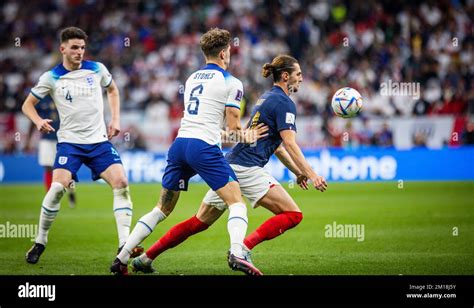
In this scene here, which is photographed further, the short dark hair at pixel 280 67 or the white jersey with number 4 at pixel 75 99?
the white jersey with number 4 at pixel 75 99

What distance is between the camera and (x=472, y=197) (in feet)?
54.3

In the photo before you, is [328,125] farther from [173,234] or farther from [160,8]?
[173,234]

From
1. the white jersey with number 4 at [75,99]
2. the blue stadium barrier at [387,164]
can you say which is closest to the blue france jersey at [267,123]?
the white jersey with number 4 at [75,99]

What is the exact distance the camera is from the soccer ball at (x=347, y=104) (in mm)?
9820

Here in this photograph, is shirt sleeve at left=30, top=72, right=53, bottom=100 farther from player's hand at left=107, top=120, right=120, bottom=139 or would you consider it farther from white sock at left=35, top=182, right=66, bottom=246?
white sock at left=35, top=182, right=66, bottom=246

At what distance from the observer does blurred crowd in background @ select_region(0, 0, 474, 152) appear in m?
23.7

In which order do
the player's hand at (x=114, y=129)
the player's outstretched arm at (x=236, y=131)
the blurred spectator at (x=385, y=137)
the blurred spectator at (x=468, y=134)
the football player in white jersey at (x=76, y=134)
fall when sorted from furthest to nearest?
the blurred spectator at (x=385, y=137) < the blurred spectator at (x=468, y=134) < the player's hand at (x=114, y=129) < the football player in white jersey at (x=76, y=134) < the player's outstretched arm at (x=236, y=131)

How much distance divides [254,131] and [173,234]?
1.39 meters

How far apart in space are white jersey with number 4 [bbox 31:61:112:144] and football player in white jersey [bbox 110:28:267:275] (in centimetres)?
175

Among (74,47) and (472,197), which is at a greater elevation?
(74,47)

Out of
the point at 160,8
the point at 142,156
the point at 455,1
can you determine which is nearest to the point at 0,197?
the point at 142,156

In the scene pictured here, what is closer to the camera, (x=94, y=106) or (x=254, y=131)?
(x=254, y=131)

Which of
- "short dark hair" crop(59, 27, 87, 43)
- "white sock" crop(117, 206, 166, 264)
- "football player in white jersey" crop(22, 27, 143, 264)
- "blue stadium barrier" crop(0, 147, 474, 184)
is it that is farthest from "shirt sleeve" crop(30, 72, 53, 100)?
"blue stadium barrier" crop(0, 147, 474, 184)

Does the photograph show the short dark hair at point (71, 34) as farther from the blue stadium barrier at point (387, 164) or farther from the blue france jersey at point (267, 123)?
the blue stadium barrier at point (387, 164)
